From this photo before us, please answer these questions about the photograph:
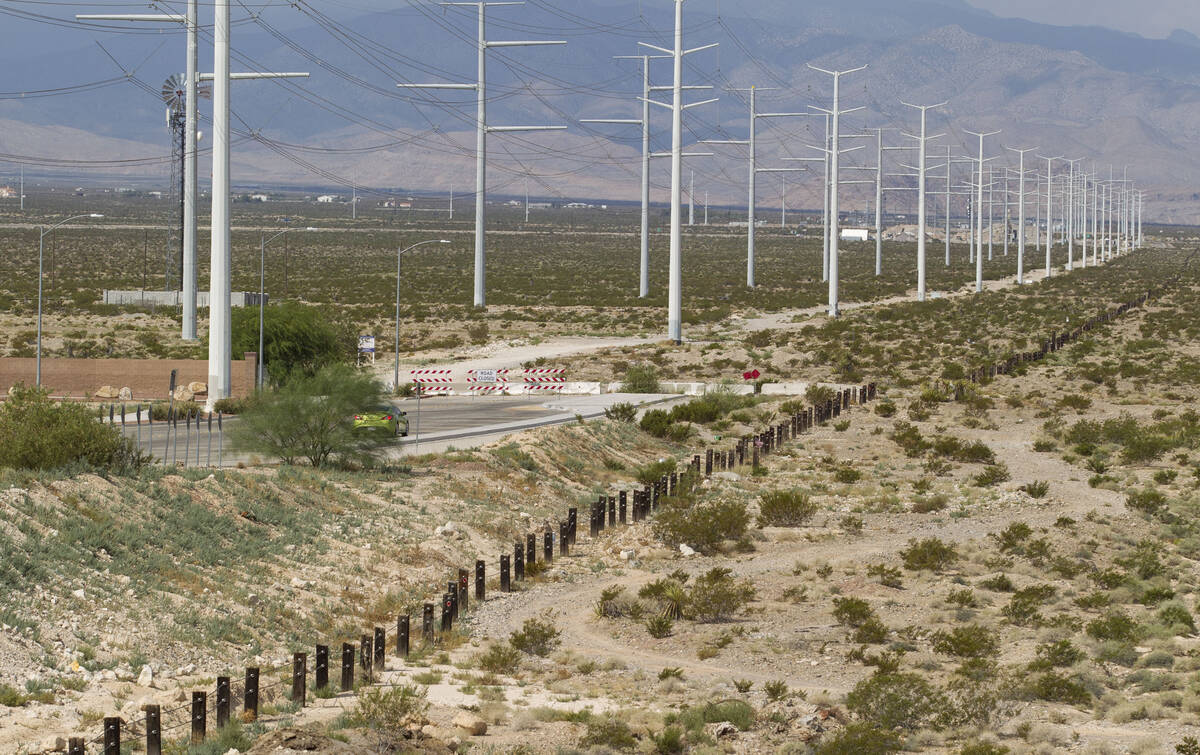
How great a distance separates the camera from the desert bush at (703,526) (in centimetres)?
3206

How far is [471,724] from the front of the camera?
18641 millimetres

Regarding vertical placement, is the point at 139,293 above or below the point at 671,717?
above

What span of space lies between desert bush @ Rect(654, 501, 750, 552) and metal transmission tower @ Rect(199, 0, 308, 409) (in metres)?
17.3

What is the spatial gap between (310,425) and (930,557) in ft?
48.1

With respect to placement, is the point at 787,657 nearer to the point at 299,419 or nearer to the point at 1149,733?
the point at 1149,733

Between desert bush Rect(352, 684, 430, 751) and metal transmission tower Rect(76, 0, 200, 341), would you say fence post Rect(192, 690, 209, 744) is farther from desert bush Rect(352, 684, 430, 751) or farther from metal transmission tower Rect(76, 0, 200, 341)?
metal transmission tower Rect(76, 0, 200, 341)

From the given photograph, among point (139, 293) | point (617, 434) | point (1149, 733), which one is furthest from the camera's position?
point (139, 293)

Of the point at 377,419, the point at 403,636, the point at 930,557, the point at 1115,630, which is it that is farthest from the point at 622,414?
the point at 403,636

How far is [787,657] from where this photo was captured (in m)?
23.3

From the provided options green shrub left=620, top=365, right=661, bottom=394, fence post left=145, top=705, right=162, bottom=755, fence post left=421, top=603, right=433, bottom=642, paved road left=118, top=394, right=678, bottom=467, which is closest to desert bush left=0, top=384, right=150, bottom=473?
paved road left=118, top=394, right=678, bottom=467

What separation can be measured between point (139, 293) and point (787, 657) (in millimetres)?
76685

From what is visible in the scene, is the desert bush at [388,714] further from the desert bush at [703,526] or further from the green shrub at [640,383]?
the green shrub at [640,383]

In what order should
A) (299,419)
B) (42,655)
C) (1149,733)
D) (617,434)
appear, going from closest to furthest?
(1149,733), (42,655), (299,419), (617,434)

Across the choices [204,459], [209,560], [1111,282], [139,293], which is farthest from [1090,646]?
[1111,282]
